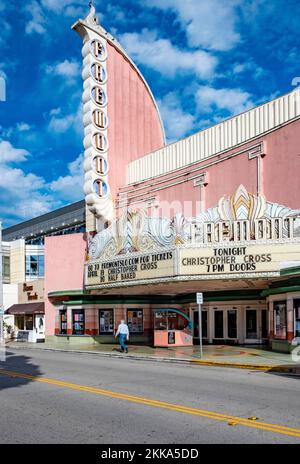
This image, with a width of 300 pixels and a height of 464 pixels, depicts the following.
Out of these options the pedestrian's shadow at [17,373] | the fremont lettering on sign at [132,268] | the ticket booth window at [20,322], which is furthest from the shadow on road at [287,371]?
the ticket booth window at [20,322]

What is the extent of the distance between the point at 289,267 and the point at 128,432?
579 inches

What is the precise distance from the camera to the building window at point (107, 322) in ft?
111

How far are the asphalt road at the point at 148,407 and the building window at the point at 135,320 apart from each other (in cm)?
1635

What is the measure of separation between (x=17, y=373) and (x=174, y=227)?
34.5 ft

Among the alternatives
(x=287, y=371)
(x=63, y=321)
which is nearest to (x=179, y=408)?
(x=287, y=371)

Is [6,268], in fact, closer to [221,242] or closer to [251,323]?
[251,323]

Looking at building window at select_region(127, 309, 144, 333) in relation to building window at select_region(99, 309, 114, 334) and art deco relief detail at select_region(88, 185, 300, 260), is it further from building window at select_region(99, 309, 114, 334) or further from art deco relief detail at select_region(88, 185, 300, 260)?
art deco relief detail at select_region(88, 185, 300, 260)

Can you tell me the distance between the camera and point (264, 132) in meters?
26.2

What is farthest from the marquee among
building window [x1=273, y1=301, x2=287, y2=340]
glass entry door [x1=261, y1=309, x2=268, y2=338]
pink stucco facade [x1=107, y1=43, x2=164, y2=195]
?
pink stucco facade [x1=107, y1=43, x2=164, y2=195]

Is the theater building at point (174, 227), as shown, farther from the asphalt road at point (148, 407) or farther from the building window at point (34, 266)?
the building window at point (34, 266)

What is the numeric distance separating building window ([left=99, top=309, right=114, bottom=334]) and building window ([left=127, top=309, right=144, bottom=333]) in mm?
1067

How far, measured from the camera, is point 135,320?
33.8m

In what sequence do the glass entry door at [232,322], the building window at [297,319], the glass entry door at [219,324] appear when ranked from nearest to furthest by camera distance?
the building window at [297,319], the glass entry door at [232,322], the glass entry door at [219,324]

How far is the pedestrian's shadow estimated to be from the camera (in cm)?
1412
